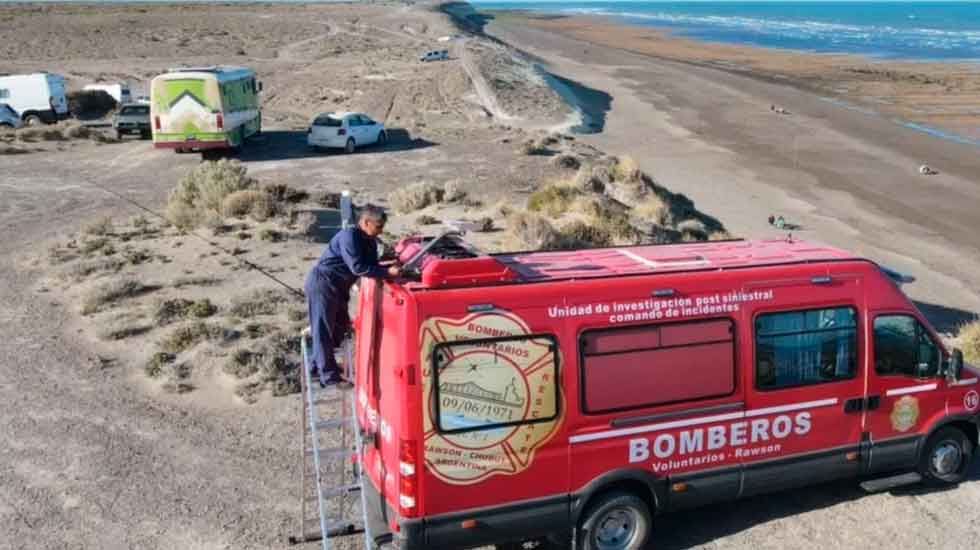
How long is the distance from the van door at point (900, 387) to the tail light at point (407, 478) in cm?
446

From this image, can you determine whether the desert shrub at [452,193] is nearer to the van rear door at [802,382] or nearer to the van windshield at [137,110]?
the van rear door at [802,382]

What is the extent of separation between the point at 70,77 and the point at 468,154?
34958mm

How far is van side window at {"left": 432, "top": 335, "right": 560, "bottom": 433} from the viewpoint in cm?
714

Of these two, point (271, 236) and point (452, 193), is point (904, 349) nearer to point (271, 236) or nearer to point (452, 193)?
point (271, 236)

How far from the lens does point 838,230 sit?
2747cm

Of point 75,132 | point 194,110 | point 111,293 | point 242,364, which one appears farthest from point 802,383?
point 75,132

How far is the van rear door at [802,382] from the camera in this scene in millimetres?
8273

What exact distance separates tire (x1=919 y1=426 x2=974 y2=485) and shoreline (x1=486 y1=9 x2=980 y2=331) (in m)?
8.95

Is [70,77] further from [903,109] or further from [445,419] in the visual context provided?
[445,419]

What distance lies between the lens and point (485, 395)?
7.26m

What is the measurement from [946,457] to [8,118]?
41.0 metres

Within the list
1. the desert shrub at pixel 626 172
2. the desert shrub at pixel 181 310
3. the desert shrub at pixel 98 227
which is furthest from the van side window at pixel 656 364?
the desert shrub at pixel 626 172

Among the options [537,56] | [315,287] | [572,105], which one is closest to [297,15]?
[537,56]

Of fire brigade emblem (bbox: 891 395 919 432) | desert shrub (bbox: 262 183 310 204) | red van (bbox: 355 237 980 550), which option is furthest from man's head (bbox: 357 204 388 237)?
desert shrub (bbox: 262 183 310 204)
